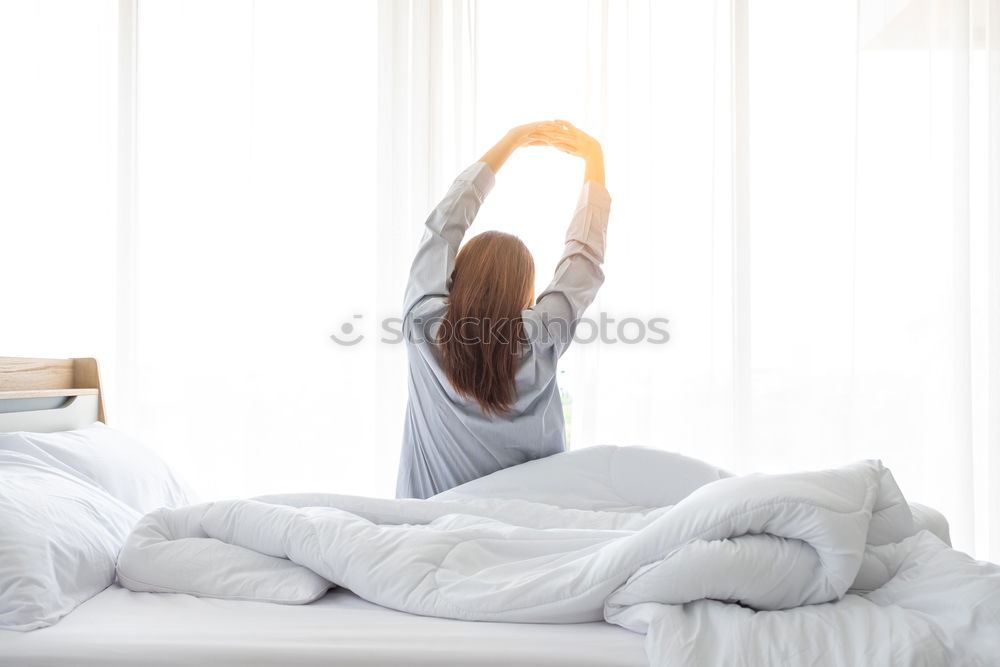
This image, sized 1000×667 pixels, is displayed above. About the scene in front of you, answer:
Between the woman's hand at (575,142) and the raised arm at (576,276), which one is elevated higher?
the woman's hand at (575,142)

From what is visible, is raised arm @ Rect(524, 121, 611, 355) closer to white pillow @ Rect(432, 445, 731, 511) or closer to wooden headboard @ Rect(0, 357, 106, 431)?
white pillow @ Rect(432, 445, 731, 511)

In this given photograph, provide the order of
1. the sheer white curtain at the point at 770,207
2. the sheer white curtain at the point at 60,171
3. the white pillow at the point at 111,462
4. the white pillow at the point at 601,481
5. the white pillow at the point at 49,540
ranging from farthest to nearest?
the sheer white curtain at the point at 60,171
the sheer white curtain at the point at 770,207
the white pillow at the point at 601,481
the white pillow at the point at 111,462
the white pillow at the point at 49,540

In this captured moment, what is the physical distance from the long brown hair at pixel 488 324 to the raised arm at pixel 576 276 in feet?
0.15

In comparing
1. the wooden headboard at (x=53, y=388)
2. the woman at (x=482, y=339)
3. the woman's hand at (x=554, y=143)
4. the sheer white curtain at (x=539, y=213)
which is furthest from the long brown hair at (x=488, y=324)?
the sheer white curtain at (x=539, y=213)

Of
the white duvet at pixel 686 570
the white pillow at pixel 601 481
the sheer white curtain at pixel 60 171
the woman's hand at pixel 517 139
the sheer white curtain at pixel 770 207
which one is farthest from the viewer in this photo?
the sheer white curtain at pixel 60 171

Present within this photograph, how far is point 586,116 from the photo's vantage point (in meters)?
2.45

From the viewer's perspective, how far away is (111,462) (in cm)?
144

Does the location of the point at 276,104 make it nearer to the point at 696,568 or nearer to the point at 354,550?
the point at 354,550

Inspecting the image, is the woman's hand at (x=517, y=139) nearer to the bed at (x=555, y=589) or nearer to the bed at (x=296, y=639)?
the bed at (x=555, y=589)

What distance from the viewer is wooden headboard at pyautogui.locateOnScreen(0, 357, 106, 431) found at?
1507 millimetres

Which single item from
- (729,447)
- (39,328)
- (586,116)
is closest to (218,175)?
(39,328)

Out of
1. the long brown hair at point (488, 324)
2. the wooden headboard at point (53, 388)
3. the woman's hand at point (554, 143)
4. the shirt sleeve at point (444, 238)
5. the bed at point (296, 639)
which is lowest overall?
the bed at point (296, 639)

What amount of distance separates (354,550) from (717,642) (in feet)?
1.55

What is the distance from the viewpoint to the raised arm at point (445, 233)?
4.97 ft
